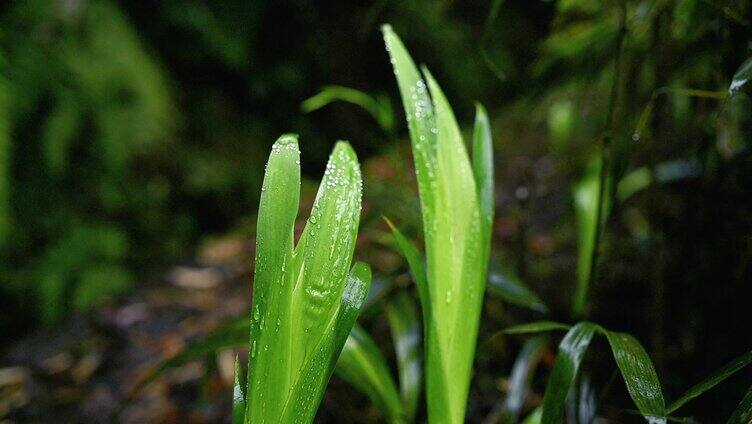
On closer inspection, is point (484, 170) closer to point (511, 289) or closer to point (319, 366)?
point (511, 289)

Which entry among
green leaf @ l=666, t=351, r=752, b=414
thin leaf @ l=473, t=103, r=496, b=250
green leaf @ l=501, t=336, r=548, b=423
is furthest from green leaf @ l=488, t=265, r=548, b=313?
green leaf @ l=666, t=351, r=752, b=414

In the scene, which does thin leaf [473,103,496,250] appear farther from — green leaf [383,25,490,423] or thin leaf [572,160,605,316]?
thin leaf [572,160,605,316]

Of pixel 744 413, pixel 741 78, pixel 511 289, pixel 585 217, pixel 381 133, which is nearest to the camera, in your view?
pixel 744 413

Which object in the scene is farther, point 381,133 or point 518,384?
point 381,133

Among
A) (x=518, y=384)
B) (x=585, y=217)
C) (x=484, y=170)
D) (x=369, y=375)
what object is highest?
(x=484, y=170)

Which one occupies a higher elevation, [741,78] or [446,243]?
[741,78]

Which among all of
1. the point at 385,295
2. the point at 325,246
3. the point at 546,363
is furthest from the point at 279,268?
the point at 546,363

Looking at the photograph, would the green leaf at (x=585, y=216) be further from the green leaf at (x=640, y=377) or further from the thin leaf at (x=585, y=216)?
the green leaf at (x=640, y=377)

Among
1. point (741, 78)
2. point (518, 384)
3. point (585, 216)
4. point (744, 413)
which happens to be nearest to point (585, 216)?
point (585, 216)
